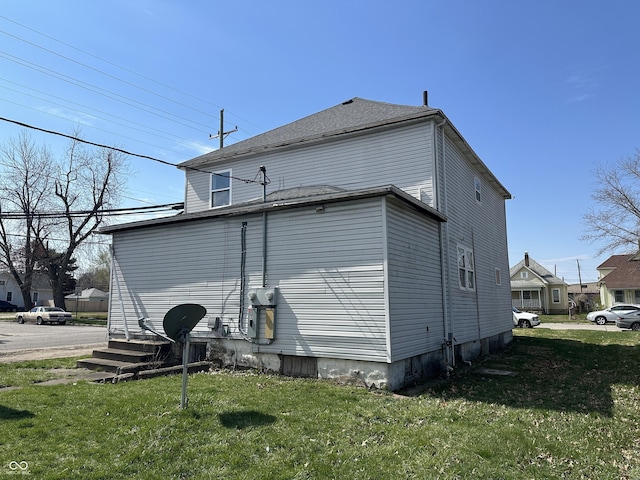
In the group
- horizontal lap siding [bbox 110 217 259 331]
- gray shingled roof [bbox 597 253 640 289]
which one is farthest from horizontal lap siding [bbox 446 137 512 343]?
gray shingled roof [bbox 597 253 640 289]

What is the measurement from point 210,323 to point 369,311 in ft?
14.0

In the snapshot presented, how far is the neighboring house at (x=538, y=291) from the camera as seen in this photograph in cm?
4475

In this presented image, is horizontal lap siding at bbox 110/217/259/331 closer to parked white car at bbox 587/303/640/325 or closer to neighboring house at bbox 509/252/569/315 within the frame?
parked white car at bbox 587/303/640/325

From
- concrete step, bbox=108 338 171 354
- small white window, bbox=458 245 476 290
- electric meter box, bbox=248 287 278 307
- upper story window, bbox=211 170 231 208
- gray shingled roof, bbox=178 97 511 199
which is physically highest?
gray shingled roof, bbox=178 97 511 199

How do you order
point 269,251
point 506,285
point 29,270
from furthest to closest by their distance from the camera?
point 29,270
point 506,285
point 269,251

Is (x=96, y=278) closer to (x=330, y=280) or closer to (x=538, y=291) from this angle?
(x=538, y=291)

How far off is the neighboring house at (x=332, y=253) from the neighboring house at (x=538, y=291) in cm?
3368

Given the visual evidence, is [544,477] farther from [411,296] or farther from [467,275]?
[467,275]

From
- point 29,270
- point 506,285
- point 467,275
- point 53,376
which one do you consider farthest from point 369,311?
point 29,270

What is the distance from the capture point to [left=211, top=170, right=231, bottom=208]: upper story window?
14.4m

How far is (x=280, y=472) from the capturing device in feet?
14.4

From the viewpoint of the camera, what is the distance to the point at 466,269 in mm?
12914

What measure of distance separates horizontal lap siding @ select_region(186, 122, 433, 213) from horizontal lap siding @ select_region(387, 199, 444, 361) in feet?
4.67

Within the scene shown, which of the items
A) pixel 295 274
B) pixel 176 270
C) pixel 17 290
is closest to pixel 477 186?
pixel 295 274
